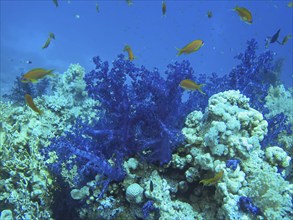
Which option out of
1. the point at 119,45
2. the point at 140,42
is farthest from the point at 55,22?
the point at 140,42

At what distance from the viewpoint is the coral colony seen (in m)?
4.17

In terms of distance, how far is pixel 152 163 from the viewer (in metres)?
4.65

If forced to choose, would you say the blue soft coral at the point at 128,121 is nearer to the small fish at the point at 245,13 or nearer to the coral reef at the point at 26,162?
the coral reef at the point at 26,162

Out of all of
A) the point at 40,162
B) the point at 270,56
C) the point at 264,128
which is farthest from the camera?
the point at 270,56

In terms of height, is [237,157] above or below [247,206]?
above

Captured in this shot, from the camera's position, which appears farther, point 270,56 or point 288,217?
point 270,56

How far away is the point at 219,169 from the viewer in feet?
13.7

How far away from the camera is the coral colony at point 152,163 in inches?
164

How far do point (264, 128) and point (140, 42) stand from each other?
13207cm

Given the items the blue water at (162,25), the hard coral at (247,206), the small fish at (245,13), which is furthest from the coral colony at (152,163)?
the blue water at (162,25)

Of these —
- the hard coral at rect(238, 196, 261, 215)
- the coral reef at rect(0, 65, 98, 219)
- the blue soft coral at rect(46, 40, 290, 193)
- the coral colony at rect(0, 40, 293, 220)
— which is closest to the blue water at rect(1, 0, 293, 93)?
the coral reef at rect(0, 65, 98, 219)

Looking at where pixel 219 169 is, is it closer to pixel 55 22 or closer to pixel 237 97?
pixel 237 97

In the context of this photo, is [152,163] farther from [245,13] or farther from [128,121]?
[245,13]

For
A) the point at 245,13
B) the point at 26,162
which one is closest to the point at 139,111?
the point at 26,162
